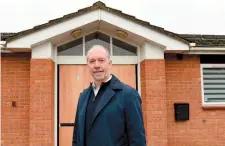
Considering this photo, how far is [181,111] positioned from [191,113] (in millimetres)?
297

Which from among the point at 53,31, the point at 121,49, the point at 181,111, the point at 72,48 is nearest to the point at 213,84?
the point at 181,111

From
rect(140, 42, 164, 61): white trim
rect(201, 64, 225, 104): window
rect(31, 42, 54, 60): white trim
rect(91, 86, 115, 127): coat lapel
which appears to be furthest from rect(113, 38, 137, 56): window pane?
rect(91, 86, 115, 127): coat lapel

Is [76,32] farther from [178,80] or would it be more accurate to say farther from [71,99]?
[178,80]

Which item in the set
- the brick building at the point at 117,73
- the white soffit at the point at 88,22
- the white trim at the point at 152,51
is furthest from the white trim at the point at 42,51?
the white trim at the point at 152,51

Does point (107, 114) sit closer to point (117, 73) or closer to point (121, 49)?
point (117, 73)

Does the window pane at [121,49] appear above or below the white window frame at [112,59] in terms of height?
above

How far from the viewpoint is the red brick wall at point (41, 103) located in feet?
21.0

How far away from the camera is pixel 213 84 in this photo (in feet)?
24.4

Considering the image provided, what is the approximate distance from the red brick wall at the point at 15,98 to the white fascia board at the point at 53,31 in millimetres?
535

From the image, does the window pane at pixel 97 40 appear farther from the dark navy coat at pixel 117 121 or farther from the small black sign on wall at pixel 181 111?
the dark navy coat at pixel 117 121

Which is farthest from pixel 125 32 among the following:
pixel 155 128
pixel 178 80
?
pixel 155 128

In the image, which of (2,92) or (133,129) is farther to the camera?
(2,92)

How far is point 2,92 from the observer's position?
22.5 feet

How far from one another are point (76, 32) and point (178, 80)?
2503 millimetres
